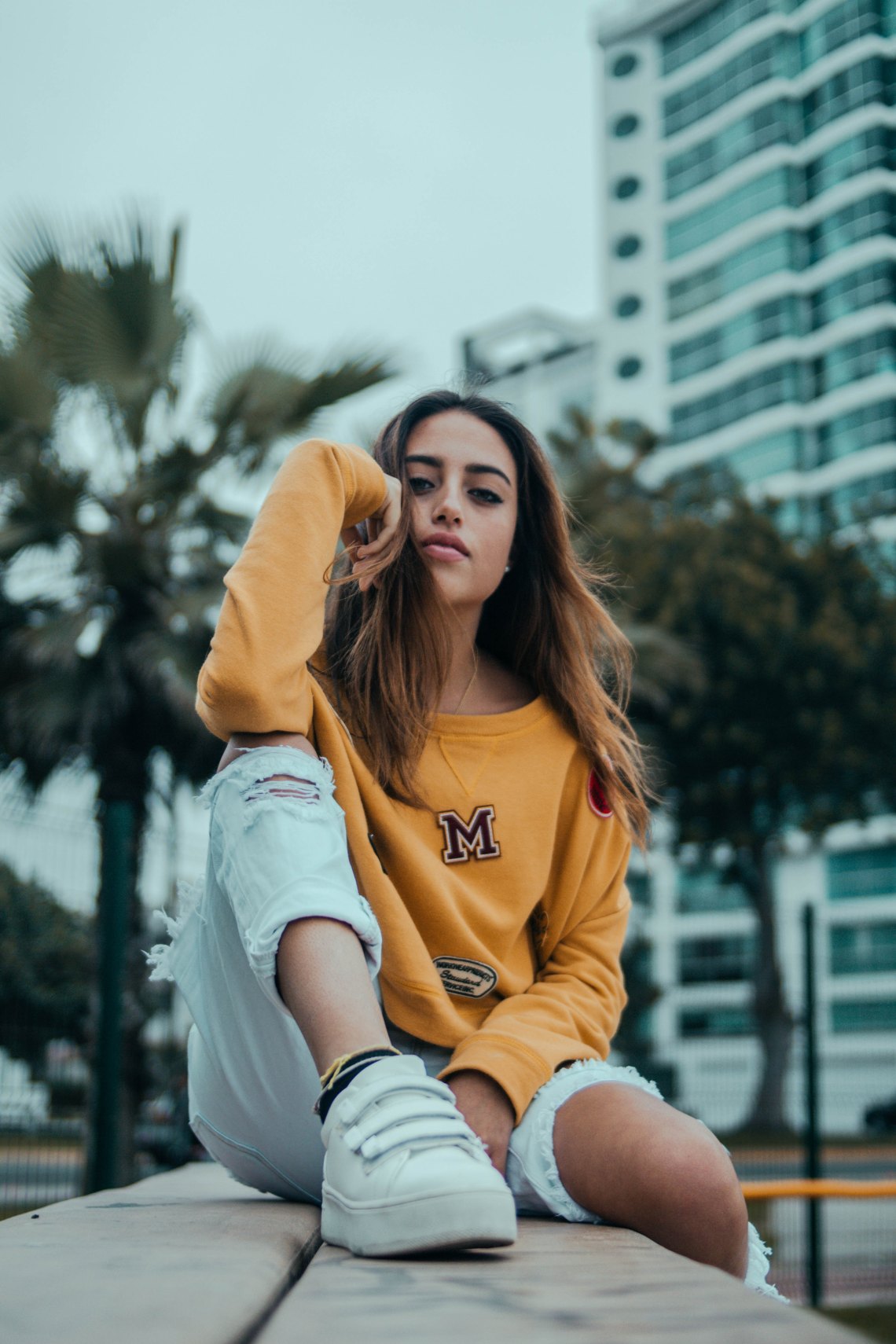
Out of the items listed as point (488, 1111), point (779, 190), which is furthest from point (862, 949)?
point (488, 1111)

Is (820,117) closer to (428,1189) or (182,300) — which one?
(182,300)

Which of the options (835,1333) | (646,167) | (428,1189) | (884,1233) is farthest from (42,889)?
(646,167)

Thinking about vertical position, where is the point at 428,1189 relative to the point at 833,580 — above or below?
below

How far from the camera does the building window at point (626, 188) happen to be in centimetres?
4062

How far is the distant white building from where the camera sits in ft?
166

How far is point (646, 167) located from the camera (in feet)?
132

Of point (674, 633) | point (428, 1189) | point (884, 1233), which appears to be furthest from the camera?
point (674, 633)

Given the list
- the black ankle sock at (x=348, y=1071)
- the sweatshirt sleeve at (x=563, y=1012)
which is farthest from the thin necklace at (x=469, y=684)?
the black ankle sock at (x=348, y=1071)

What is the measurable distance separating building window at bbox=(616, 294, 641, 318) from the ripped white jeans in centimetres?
4115

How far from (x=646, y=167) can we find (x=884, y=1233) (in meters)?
38.3

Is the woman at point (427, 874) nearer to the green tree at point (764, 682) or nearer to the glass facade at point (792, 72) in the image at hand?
the green tree at point (764, 682)

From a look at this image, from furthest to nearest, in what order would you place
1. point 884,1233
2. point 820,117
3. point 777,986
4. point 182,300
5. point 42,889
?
1. point 820,117
2. point 777,986
3. point 182,300
4. point 884,1233
5. point 42,889

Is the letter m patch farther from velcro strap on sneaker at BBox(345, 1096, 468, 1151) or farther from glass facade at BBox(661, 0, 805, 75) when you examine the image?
glass facade at BBox(661, 0, 805, 75)

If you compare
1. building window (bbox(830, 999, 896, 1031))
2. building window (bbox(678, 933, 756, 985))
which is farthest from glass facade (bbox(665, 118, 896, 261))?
building window (bbox(830, 999, 896, 1031))
